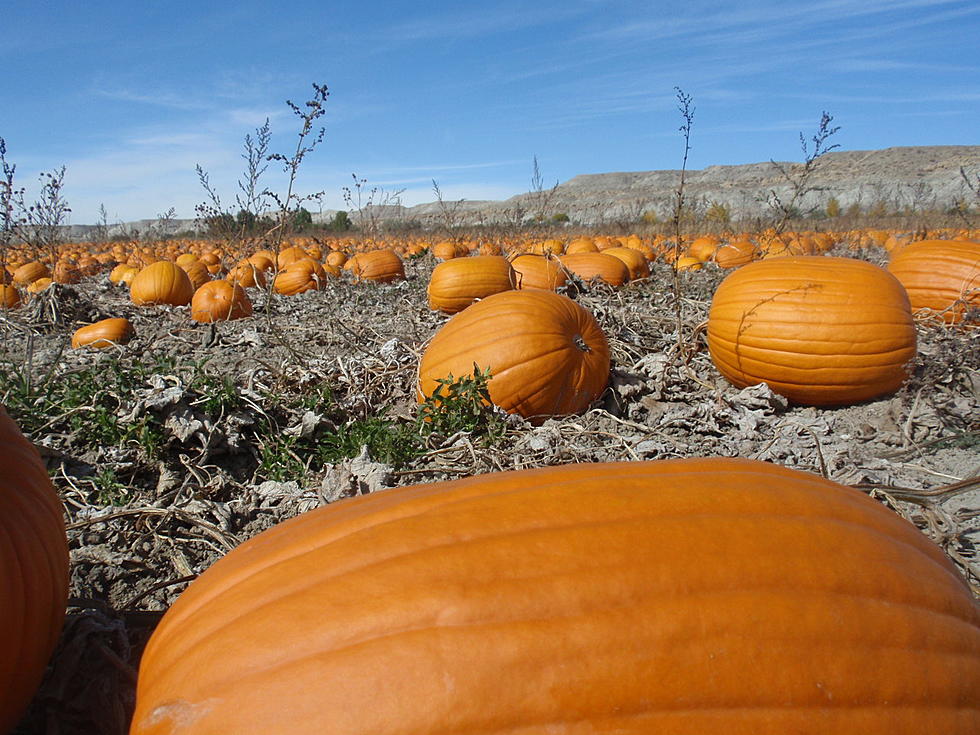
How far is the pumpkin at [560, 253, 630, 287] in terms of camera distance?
739cm

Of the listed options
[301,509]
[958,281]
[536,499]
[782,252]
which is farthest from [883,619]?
[782,252]

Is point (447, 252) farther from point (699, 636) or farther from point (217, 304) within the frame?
point (699, 636)

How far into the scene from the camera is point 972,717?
3.27 ft

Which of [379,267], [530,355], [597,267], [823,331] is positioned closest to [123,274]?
[379,267]

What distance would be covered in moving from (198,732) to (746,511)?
0.90 meters

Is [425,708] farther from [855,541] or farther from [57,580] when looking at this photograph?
[57,580]

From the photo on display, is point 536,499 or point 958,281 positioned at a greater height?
point 536,499

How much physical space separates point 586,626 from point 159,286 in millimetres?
8041

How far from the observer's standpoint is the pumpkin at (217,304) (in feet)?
22.5

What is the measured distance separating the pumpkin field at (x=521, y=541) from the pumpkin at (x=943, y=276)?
147cm

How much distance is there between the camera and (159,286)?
7.76m

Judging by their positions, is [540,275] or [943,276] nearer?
[943,276]

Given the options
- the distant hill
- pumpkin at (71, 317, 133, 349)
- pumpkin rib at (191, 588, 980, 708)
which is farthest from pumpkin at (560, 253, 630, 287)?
the distant hill

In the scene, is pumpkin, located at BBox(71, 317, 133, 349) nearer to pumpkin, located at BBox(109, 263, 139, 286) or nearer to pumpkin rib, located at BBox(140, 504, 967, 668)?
pumpkin, located at BBox(109, 263, 139, 286)
